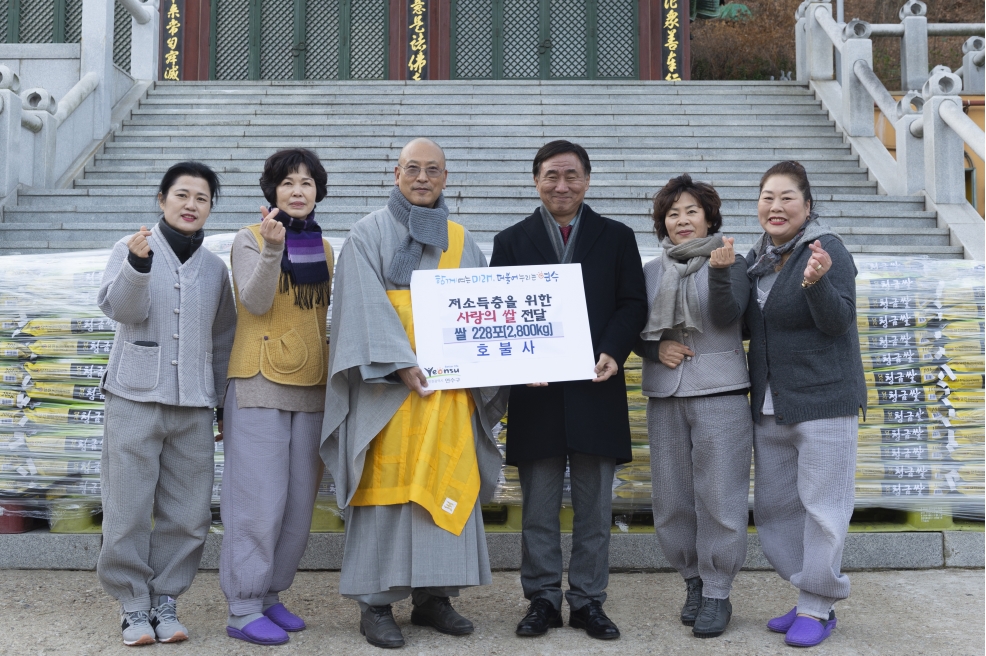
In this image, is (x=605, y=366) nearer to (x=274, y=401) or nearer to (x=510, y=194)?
(x=274, y=401)

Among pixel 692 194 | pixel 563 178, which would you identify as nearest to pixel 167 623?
pixel 563 178

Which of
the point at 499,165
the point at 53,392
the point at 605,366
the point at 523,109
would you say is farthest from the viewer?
the point at 523,109

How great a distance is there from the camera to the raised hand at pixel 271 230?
334cm

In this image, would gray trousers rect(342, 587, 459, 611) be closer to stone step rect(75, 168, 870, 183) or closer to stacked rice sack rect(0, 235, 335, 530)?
stacked rice sack rect(0, 235, 335, 530)

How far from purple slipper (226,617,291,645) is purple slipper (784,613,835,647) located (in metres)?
1.92

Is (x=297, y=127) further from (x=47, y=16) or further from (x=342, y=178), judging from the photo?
(x=47, y=16)

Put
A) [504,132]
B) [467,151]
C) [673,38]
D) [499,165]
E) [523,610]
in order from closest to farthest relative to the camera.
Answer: [523,610]
[499,165]
[467,151]
[504,132]
[673,38]

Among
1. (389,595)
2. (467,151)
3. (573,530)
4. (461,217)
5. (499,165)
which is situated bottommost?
(389,595)

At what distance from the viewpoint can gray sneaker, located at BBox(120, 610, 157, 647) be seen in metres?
3.33

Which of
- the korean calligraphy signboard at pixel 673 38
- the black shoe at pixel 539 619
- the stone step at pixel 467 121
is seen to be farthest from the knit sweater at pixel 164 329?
the korean calligraphy signboard at pixel 673 38

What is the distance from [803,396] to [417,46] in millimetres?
11860

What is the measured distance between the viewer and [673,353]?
3617mm

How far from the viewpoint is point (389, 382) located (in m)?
3.44

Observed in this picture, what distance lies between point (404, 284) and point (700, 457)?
1376 millimetres
